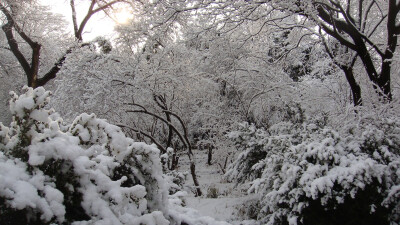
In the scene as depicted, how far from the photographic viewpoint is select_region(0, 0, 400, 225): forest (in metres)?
1.71

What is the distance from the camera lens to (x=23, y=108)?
1.70 metres

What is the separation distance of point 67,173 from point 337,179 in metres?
3.31

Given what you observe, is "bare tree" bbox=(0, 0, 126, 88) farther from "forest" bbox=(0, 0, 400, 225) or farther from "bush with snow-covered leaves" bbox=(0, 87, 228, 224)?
"bush with snow-covered leaves" bbox=(0, 87, 228, 224)

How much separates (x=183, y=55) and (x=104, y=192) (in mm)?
8224

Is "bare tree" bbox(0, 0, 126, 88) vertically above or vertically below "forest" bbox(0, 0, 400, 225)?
above

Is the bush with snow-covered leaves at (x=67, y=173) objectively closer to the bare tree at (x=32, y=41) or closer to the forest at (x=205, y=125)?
the forest at (x=205, y=125)

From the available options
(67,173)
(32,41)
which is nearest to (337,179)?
(67,173)

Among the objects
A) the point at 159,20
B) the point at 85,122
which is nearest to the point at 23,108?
the point at 85,122

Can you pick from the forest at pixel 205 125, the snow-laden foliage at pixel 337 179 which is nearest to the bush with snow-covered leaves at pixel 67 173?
the forest at pixel 205 125

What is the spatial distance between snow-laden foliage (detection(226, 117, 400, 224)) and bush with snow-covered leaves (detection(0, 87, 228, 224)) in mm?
2470

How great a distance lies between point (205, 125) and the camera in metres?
11.2

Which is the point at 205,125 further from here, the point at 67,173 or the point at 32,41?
the point at 67,173

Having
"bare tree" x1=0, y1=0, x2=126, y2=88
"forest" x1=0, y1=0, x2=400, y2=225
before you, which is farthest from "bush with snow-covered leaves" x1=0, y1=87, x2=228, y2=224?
"bare tree" x1=0, y1=0, x2=126, y2=88

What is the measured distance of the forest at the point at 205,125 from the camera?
5.62ft
